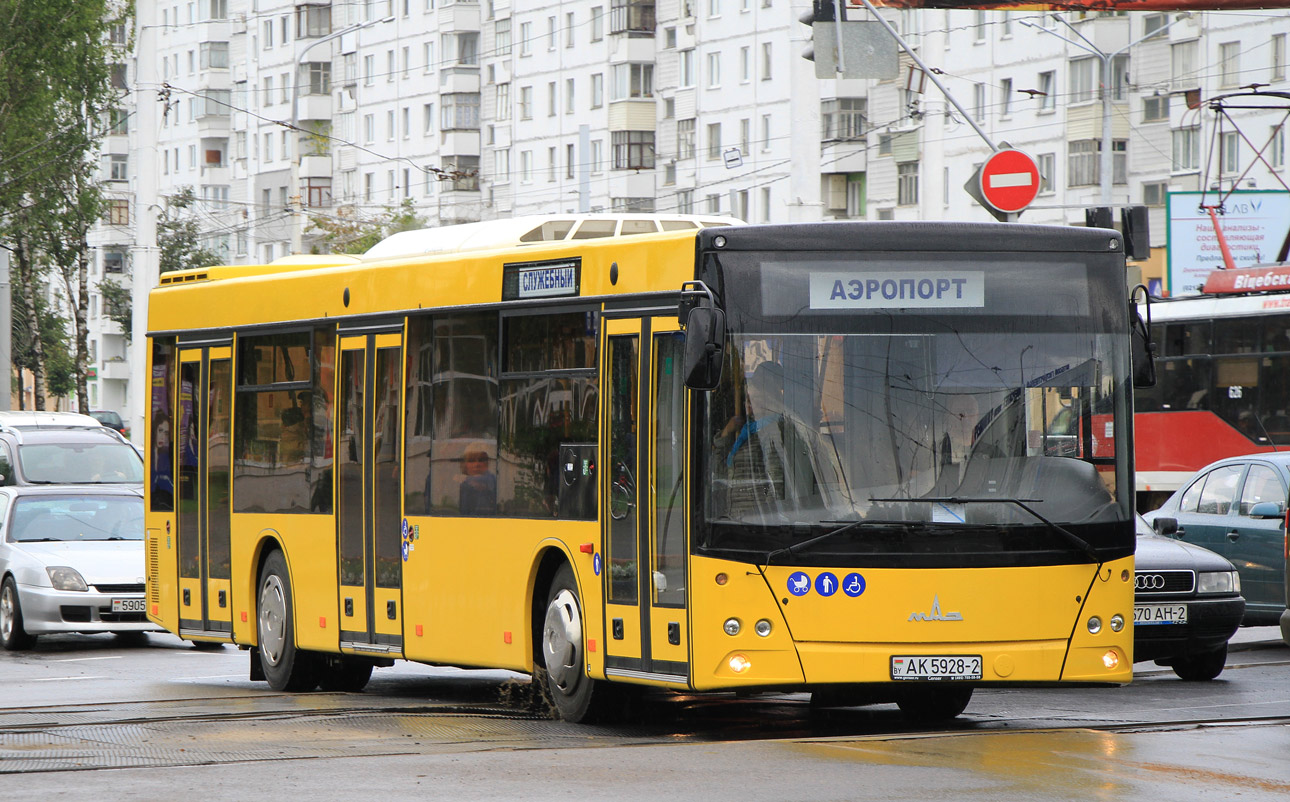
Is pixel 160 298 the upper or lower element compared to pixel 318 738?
upper

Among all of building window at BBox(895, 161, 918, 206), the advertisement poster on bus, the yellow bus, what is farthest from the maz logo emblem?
building window at BBox(895, 161, 918, 206)

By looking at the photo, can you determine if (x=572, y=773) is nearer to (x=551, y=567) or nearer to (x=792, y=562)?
(x=792, y=562)

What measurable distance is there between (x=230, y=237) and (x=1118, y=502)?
97692 millimetres

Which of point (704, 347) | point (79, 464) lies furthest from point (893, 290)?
point (79, 464)

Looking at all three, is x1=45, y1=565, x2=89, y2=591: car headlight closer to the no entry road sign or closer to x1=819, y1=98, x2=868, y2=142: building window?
the no entry road sign

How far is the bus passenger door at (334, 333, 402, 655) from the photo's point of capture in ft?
47.4

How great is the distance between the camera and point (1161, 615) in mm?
15703

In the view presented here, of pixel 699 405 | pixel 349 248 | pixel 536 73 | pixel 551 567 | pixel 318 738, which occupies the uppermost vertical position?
pixel 536 73

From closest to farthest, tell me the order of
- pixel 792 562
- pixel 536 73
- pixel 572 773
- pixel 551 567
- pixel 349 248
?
1. pixel 572 773
2. pixel 792 562
3. pixel 551 567
4. pixel 349 248
5. pixel 536 73

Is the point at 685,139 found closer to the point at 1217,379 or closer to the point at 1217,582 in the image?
the point at 1217,379

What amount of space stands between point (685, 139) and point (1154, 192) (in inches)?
860

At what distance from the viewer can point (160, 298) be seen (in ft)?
59.6

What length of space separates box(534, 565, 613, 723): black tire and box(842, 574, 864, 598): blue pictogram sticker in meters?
1.74

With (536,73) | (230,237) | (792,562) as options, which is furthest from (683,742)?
(230,237)
